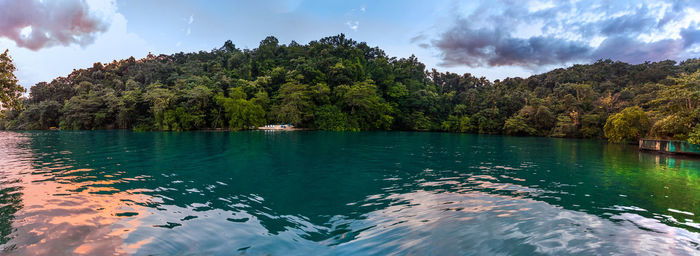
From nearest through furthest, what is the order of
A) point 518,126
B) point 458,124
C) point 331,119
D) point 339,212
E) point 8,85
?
point 339,212 → point 8,85 → point 518,126 → point 331,119 → point 458,124

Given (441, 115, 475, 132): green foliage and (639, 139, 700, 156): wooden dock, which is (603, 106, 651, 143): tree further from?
(441, 115, 475, 132): green foliage

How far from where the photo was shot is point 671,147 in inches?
650

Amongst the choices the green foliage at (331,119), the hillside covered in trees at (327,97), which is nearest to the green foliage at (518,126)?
the hillside covered in trees at (327,97)

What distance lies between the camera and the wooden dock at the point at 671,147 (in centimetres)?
1567

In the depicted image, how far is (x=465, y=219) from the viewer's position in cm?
492

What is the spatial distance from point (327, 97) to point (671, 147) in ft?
128

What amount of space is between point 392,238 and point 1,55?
63.9 feet

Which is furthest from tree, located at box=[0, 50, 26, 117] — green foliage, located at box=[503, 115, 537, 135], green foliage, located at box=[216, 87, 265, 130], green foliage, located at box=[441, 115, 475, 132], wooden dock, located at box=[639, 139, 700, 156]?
green foliage, located at box=[441, 115, 475, 132]

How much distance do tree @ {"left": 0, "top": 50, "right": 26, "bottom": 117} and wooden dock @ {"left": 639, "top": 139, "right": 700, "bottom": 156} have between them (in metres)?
33.8

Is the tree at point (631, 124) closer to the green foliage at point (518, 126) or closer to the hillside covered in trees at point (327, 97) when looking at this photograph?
the hillside covered in trees at point (327, 97)

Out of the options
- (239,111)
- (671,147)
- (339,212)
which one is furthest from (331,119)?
(339,212)

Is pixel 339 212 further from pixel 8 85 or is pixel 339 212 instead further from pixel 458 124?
pixel 458 124

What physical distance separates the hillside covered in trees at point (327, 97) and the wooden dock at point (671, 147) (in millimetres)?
10861

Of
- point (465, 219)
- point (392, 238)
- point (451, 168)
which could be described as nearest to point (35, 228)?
point (392, 238)
